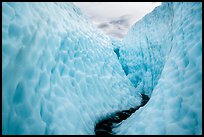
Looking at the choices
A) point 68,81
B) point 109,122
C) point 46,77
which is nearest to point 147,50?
point 109,122

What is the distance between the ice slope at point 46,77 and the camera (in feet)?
10.8

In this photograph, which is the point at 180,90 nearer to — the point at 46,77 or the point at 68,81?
the point at 68,81

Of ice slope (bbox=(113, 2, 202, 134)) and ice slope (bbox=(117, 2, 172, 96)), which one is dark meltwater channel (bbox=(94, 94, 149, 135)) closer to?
ice slope (bbox=(113, 2, 202, 134))

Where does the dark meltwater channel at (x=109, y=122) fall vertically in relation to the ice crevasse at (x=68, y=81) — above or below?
below

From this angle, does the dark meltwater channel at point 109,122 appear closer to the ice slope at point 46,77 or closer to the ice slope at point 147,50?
the ice slope at point 46,77

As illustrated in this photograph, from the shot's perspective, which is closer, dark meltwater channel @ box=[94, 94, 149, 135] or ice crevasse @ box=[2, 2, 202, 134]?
ice crevasse @ box=[2, 2, 202, 134]

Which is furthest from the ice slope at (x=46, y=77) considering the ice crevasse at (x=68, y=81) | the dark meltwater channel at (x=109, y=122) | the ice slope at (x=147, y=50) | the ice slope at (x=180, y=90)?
the ice slope at (x=147, y=50)

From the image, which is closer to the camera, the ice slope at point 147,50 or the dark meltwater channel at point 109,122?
the dark meltwater channel at point 109,122

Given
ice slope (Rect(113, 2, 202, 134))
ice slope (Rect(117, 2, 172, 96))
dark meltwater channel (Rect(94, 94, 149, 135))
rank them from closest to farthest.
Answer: ice slope (Rect(113, 2, 202, 134)) < dark meltwater channel (Rect(94, 94, 149, 135)) < ice slope (Rect(117, 2, 172, 96))

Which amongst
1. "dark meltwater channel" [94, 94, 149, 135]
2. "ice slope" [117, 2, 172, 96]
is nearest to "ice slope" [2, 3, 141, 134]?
"dark meltwater channel" [94, 94, 149, 135]

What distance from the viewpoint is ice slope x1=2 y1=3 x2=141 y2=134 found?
328 centimetres

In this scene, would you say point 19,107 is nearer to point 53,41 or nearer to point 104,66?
point 53,41

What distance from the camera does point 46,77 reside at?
3.94 meters

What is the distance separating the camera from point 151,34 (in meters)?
12.2
